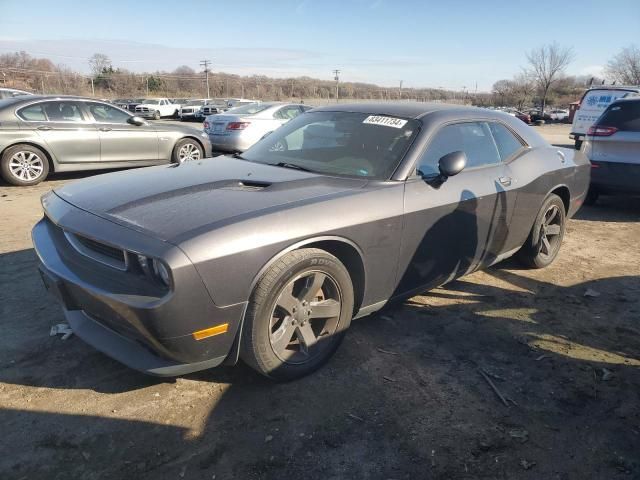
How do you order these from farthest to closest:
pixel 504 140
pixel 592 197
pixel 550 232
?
pixel 592 197 < pixel 550 232 < pixel 504 140

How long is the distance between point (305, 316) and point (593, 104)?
1453cm

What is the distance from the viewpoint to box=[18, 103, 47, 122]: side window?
25.5ft

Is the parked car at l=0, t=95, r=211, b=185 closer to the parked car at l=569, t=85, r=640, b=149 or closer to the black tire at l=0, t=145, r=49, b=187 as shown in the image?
the black tire at l=0, t=145, r=49, b=187

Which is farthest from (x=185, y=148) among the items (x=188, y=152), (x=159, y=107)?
(x=159, y=107)

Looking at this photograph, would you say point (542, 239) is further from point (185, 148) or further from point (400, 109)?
point (185, 148)

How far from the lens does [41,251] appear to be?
2850mm

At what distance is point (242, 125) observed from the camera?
11.2 m

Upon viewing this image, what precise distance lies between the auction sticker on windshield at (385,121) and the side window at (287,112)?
8772 mm

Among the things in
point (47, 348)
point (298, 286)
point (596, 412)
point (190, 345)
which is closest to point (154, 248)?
point (190, 345)

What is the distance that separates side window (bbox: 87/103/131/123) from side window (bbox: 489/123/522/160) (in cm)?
701

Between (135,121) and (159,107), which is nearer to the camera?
(135,121)

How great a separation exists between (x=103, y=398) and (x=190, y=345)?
0.72 m

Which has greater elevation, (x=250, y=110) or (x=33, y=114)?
(x=250, y=110)

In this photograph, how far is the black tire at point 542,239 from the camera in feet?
14.9
